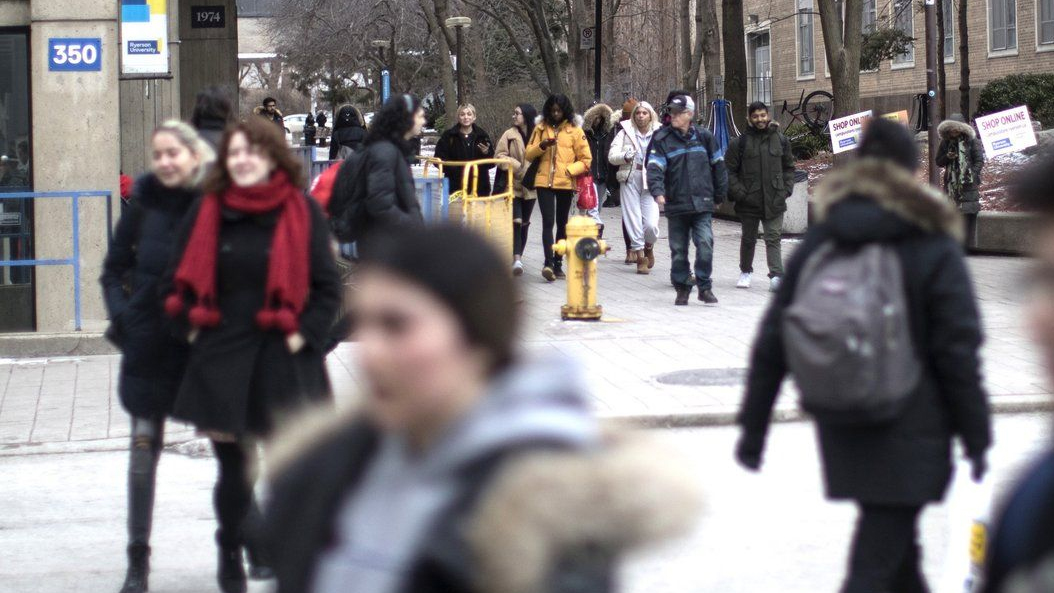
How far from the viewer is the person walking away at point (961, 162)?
15.9 meters

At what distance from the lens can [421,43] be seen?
58.5m

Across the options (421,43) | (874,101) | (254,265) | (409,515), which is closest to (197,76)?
(254,265)

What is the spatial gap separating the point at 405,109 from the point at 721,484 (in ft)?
8.93

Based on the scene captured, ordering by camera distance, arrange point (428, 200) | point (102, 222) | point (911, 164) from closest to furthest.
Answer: point (911, 164), point (102, 222), point (428, 200)

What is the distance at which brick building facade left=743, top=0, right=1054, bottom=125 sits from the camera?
109ft

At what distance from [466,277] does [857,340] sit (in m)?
2.21

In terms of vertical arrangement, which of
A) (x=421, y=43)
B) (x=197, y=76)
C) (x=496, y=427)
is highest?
(x=421, y=43)

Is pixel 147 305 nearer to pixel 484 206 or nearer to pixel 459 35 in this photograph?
pixel 484 206

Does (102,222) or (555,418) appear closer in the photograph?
(555,418)

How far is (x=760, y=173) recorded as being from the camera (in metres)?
13.6

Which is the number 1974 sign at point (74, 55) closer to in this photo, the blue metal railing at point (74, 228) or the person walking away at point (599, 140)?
the blue metal railing at point (74, 228)

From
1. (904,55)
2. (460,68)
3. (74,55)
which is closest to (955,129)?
(74,55)

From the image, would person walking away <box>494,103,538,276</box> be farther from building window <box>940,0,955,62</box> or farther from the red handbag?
building window <box>940,0,955,62</box>

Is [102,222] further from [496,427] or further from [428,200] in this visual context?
[496,427]
